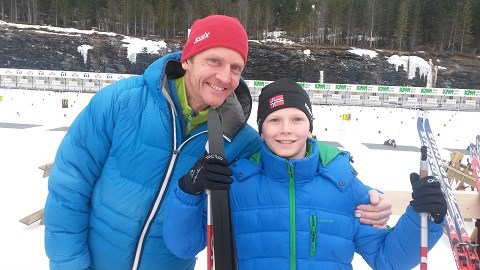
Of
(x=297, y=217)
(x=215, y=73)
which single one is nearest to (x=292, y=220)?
(x=297, y=217)

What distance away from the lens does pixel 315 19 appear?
51125 millimetres

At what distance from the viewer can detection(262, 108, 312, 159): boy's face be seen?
182 cm

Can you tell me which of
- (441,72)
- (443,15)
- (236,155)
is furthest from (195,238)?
(443,15)

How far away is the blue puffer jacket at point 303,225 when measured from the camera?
5.68ft

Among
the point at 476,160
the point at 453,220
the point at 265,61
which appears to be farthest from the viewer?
the point at 265,61

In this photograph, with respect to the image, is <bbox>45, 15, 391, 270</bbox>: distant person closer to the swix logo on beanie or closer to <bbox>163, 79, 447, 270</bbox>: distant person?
the swix logo on beanie

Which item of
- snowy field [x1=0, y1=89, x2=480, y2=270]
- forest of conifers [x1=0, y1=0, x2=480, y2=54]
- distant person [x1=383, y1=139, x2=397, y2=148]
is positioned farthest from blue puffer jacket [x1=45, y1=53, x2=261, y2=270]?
forest of conifers [x1=0, y1=0, x2=480, y2=54]

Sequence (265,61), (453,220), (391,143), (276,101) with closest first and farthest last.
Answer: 1. (276,101)
2. (453,220)
3. (391,143)
4. (265,61)

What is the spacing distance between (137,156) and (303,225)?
2.63 feet

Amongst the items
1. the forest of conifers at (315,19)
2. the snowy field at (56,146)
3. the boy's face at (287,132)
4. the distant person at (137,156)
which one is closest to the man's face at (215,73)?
the distant person at (137,156)

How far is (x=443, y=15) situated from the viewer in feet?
161

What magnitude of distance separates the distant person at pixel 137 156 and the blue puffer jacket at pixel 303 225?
10 cm

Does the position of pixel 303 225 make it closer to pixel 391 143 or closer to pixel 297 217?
pixel 297 217

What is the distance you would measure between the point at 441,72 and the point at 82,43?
35.0m
